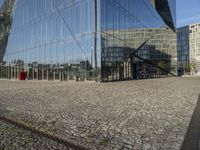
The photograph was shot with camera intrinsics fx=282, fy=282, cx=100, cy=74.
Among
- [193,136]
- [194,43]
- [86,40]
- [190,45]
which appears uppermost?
[194,43]

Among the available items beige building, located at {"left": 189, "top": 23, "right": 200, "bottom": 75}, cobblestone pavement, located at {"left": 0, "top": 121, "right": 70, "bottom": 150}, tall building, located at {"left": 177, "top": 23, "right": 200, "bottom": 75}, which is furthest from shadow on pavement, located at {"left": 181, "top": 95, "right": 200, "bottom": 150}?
beige building, located at {"left": 189, "top": 23, "right": 200, "bottom": 75}

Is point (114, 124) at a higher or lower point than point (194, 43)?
lower

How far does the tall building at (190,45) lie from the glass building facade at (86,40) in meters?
65.1

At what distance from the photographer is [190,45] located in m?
133

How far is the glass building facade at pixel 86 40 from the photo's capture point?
97.1ft

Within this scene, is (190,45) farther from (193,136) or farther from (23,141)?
(23,141)

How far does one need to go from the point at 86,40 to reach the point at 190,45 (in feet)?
369

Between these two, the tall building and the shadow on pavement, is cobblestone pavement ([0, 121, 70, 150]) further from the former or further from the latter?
the tall building

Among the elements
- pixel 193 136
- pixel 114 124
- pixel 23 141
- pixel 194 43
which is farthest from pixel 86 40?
pixel 194 43

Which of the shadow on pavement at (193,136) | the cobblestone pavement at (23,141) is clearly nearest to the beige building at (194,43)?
the shadow on pavement at (193,136)

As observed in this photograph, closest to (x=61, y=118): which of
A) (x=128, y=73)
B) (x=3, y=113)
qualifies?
(x=3, y=113)

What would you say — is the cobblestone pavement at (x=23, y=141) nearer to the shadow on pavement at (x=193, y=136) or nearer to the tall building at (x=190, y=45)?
the shadow on pavement at (x=193, y=136)

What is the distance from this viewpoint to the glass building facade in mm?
29594

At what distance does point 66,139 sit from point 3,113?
158 inches
